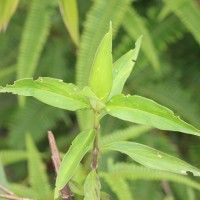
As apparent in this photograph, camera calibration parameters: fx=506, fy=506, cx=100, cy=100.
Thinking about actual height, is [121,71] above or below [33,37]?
below

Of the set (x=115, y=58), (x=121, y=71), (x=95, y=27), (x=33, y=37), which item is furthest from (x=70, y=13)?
(x=121, y=71)

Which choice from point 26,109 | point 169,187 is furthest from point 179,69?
point 26,109

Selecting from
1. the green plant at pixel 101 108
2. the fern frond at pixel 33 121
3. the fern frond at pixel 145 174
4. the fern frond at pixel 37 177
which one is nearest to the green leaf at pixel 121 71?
the green plant at pixel 101 108

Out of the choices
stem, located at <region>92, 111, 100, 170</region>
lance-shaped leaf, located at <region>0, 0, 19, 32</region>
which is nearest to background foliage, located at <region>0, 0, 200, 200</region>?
lance-shaped leaf, located at <region>0, 0, 19, 32</region>

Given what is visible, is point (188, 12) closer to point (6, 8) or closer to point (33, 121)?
point (6, 8)

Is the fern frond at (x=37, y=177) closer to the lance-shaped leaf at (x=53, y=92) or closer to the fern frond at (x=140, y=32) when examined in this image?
the fern frond at (x=140, y=32)
